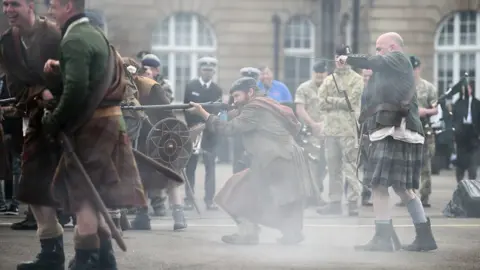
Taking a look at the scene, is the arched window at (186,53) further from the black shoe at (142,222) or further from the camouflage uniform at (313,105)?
the black shoe at (142,222)

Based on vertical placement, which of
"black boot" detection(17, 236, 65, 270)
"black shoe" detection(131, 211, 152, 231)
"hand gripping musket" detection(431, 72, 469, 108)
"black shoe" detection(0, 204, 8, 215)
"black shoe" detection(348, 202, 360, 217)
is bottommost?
"black shoe" detection(348, 202, 360, 217)

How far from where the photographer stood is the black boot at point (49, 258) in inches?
370

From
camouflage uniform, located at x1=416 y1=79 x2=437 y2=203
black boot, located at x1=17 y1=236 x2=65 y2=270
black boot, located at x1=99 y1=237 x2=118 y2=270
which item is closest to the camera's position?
black boot, located at x1=99 y1=237 x2=118 y2=270

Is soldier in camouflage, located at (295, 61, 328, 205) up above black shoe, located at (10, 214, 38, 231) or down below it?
above

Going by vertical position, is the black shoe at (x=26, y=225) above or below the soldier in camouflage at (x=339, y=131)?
below

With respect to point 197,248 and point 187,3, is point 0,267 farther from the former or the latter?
point 187,3

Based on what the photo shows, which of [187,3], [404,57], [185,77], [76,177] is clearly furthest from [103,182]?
[185,77]

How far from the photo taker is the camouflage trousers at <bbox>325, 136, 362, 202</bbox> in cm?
1566

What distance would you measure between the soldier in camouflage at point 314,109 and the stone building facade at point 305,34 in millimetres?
6198

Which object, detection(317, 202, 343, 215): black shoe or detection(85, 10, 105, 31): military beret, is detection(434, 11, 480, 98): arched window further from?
detection(85, 10, 105, 31): military beret

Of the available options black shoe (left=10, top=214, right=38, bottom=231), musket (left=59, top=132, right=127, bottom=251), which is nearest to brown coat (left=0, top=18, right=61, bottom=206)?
musket (left=59, top=132, right=127, bottom=251)

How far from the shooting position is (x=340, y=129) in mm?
15641

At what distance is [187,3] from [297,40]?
1319cm

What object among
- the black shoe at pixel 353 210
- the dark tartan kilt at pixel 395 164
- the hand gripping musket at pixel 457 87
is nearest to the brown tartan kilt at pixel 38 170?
the dark tartan kilt at pixel 395 164
